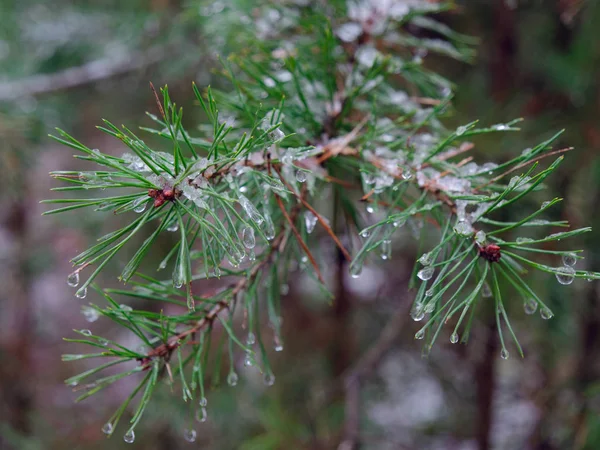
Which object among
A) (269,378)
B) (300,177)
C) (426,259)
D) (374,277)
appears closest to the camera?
(426,259)

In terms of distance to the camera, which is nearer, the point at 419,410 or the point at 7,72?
the point at 7,72

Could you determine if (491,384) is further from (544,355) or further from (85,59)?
(85,59)

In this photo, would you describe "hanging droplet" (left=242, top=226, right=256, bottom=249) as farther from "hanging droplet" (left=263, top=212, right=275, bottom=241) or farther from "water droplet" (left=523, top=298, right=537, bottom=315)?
"water droplet" (left=523, top=298, right=537, bottom=315)

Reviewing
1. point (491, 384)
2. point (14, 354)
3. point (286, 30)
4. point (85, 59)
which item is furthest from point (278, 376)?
point (14, 354)

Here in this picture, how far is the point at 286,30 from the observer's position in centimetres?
92

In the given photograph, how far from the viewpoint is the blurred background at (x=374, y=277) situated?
1.28 meters

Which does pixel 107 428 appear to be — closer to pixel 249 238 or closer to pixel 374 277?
pixel 249 238

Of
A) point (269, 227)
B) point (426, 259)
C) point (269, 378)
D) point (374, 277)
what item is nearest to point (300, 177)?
point (269, 227)

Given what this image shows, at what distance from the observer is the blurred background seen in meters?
1.28

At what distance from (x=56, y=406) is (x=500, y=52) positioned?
114 inches

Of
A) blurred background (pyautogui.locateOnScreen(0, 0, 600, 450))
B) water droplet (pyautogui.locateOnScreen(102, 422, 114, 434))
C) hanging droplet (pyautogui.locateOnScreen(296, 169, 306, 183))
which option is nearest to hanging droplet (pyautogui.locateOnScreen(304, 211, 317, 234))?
hanging droplet (pyautogui.locateOnScreen(296, 169, 306, 183))

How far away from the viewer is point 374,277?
2.25m

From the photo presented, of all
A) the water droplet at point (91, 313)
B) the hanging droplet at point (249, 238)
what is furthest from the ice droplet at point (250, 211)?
the water droplet at point (91, 313)

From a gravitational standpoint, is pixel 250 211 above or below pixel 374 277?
above
